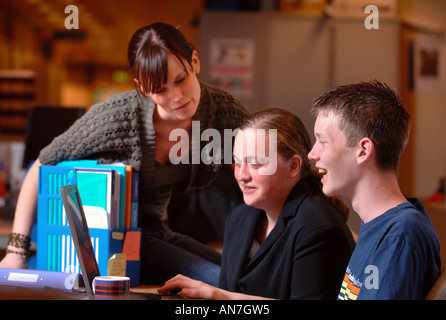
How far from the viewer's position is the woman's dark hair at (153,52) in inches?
53.5

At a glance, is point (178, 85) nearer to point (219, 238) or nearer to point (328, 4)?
point (219, 238)

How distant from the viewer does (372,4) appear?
1.43m

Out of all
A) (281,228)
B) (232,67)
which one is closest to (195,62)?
(281,228)

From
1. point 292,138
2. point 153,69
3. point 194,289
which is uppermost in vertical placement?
point 153,69

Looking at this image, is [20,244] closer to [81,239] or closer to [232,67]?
[81,239]

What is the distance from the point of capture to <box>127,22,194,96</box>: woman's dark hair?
136 cm

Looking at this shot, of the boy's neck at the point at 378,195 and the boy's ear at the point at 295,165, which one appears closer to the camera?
the boy's neck at the point at 378,195

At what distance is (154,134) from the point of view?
1498mm

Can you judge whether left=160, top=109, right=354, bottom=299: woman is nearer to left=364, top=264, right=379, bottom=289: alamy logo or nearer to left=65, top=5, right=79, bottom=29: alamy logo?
left=364, top=264, right=379, bottom=289: alamy logo

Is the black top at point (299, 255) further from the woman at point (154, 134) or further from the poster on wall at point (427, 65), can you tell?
the poster on wall at point (427, 65)

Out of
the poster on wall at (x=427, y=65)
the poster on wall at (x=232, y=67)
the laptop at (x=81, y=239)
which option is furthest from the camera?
the poster on wall at (x=232, y=67)

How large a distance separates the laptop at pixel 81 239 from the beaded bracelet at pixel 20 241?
1.38ft

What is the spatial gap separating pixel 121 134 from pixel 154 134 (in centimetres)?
9

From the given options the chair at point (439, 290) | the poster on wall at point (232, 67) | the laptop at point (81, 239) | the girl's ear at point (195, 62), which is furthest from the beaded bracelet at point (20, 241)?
the poster on wall at point (232, 67)
